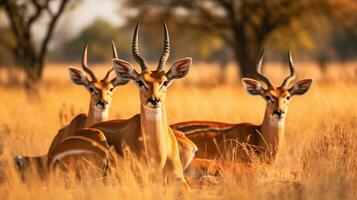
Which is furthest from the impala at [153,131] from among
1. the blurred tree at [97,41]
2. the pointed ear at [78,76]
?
the blurred tree at [97,41]

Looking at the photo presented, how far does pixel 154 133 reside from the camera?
6.98 metres

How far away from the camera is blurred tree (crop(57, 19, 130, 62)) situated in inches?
2293

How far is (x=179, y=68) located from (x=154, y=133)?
839 mm

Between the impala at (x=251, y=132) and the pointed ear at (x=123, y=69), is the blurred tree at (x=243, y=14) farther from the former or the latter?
the pointed ear at (x=123, y=69)

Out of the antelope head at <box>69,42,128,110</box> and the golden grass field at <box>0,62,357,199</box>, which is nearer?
the golden grass field at <box>0,62,357,199</box>

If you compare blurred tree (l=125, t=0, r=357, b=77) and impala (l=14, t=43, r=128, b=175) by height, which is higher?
blurred tree (l=125, t=0, r=357, b=77)

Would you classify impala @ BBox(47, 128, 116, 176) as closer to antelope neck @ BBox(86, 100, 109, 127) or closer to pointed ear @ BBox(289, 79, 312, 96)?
antelope neck @ BBox(86, 100, 109, 127)

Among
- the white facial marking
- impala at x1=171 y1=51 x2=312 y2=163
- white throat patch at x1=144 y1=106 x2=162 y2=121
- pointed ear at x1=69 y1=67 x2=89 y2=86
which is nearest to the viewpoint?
white throat patch at x1=144 y1=106 x2=162 y2=121

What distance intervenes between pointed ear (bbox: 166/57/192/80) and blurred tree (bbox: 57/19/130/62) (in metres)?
45.1

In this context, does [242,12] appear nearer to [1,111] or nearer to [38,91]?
[38,91]

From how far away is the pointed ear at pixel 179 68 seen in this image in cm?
742

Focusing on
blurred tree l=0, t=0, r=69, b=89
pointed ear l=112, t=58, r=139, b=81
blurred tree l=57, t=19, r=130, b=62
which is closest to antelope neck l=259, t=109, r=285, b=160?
pointed ear l=112, t=58, r=139, b=81

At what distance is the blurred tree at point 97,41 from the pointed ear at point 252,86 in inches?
1703

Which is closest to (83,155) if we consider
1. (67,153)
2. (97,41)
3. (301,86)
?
(67,153)
